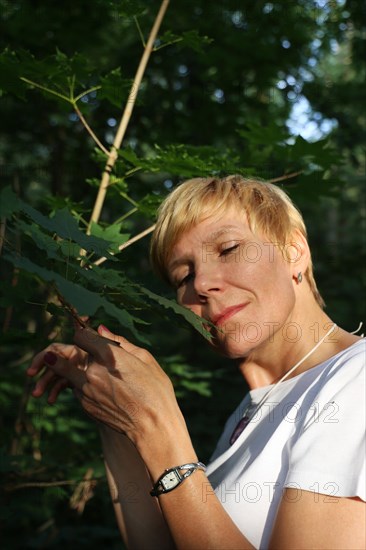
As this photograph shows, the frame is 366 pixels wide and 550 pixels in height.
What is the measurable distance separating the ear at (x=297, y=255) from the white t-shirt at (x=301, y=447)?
33cm

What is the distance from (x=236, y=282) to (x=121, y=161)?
0.69 metres

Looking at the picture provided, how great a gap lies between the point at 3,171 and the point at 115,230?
2351 millimetres

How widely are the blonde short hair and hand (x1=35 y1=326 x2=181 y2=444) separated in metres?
0.49

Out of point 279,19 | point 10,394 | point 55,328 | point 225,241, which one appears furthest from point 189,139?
point 225,241

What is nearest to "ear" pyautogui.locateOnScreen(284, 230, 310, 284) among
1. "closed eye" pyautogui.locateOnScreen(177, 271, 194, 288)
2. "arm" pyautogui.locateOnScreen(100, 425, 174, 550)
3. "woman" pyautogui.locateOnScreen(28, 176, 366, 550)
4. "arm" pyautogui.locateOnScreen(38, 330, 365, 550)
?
"woman" pyautogui.locateOnScreen(28, 176, 366, 550)

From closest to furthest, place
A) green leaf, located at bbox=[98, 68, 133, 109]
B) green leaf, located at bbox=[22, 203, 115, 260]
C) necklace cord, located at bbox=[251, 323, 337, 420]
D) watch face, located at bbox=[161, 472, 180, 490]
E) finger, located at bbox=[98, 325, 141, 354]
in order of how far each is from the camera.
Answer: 1. green leaf, located at bbox=[22, 203, 115, 260]
2. watch face, located at bbox=[161, 472, 180, 490]
3. finger, located at bbox=[98, 325, 141, 354]
4. necklace cord, located at bbox=[251, 323, 337, 420]
5. green leaf, located at bbox=[98, 68, 133, 109]

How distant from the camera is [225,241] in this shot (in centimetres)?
199

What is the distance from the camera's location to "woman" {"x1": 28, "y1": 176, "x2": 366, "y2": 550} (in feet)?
4.98

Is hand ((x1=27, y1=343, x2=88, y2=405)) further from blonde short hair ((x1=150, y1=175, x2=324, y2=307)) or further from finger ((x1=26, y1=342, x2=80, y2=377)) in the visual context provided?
blonde short hair ((x1=150, y1=175, x2=324, y2=307))

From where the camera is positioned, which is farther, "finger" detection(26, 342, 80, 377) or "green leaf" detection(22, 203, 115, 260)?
"finger" detection(26, 342, 80, 377)

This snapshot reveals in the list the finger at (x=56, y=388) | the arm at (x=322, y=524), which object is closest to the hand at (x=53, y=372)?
the finger at (x=56, y=388)

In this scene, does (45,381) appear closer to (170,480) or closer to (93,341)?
(93,341)

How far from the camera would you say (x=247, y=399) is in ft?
7.43

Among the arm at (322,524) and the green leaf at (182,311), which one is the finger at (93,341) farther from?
the arm at (322,524)
